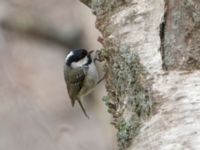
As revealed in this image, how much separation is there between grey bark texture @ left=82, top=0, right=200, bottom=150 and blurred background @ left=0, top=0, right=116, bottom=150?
47cm

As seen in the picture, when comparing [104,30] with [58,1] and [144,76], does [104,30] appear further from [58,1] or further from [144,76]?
[58,1]

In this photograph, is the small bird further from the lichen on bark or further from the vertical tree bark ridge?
the vertical tree bark ridge

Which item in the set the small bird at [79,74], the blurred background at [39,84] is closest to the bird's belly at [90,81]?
the small bird at [79,74]

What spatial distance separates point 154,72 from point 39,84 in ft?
17.3

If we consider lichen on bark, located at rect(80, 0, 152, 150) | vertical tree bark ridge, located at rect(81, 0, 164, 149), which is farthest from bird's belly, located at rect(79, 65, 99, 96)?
vertical tree bark ridge, located at rect(81, 0, 164, 149)

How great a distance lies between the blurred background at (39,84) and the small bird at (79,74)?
0.44ft

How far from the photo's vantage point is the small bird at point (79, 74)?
5281mm

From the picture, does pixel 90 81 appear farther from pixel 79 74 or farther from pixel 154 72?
pixel 154 72

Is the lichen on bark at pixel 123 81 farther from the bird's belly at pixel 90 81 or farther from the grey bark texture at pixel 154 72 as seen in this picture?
the bird's belly at pixel 90 81

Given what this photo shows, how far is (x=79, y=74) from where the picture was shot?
5.50 metres

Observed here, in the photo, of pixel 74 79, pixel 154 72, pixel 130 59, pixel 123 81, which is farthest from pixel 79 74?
pixel 154 72

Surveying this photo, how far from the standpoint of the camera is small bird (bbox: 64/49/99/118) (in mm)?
5281

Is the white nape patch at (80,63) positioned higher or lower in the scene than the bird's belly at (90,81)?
higher

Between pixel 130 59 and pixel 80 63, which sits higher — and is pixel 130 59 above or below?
above
